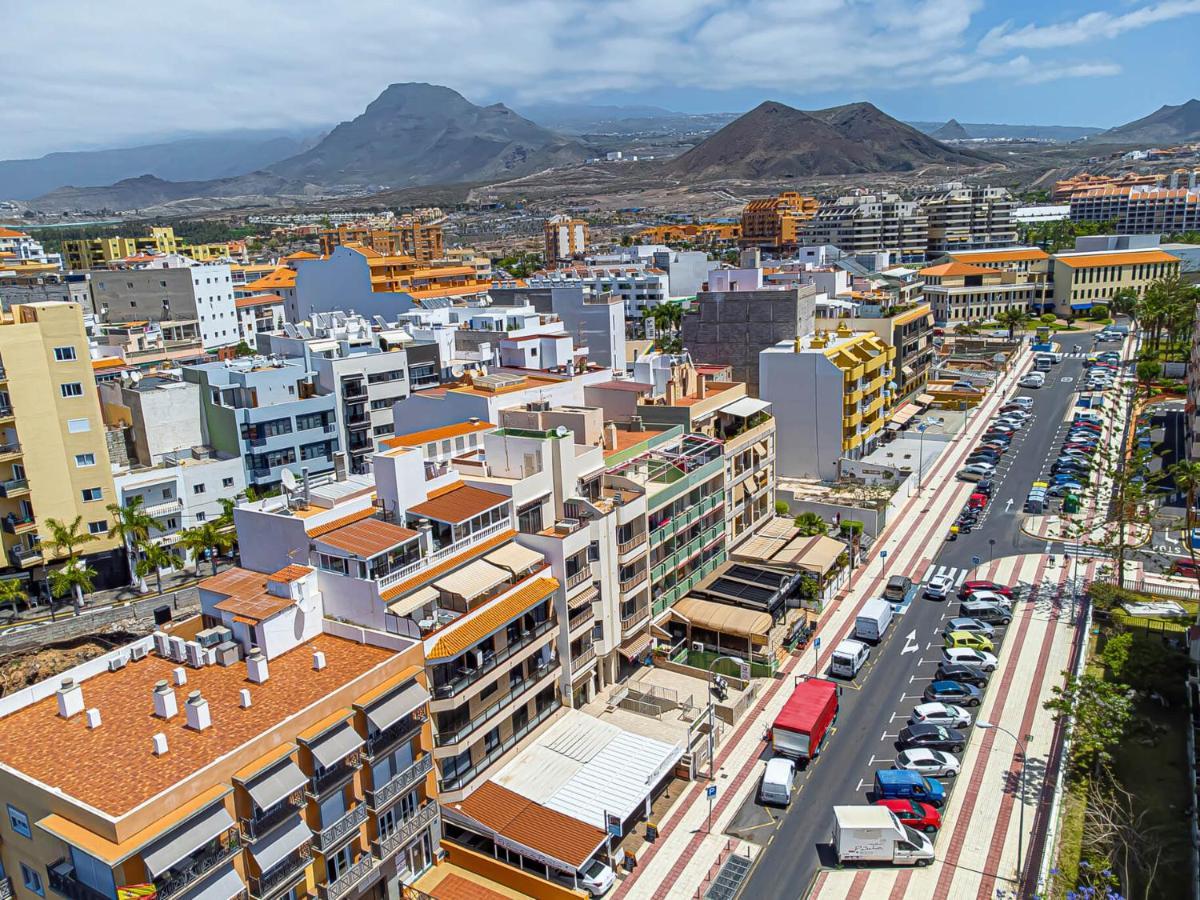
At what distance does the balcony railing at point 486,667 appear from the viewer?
32.4m

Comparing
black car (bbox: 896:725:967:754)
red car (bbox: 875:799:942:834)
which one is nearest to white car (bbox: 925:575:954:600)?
black car (bbox: 896:725:967:754)

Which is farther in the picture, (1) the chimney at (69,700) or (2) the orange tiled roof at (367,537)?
(2) the orange tiled roof at (367,537)

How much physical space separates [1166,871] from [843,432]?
44.3m

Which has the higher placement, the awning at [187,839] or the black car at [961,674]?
the awning at [187,839]

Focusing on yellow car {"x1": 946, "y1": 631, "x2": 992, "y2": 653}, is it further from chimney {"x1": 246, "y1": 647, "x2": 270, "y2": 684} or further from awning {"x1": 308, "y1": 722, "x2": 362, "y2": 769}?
chimney {"x1": 246, "y1": 647, "x2": 270, "y2": 684}

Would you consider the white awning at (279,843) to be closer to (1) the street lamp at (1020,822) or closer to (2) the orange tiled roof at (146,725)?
(2) the orange tiled roof at (146,725)

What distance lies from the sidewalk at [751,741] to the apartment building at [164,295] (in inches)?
3548

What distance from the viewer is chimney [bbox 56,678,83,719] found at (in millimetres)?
28625

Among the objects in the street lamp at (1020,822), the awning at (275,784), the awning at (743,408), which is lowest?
the street lamp at (1020,822)

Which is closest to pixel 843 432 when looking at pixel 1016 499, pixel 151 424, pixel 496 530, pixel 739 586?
pixel 1016 499

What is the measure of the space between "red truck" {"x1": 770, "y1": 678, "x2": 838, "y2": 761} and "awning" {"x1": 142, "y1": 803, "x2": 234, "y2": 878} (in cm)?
2453

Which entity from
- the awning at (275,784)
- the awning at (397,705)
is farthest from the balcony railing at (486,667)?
the awning at (275,784)

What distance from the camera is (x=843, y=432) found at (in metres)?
74.2

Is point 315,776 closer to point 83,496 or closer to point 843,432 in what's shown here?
point 83,496
